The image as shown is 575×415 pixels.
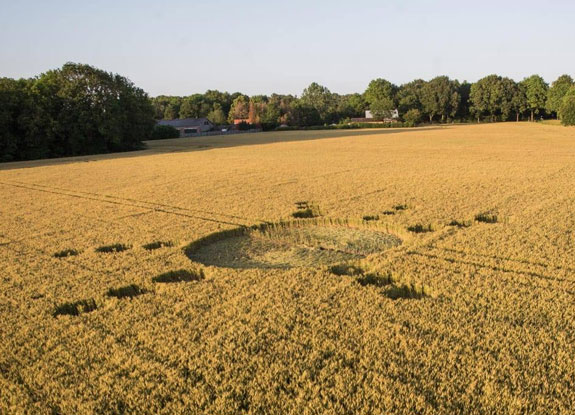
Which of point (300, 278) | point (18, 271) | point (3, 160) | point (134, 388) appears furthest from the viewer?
point (3, 160)

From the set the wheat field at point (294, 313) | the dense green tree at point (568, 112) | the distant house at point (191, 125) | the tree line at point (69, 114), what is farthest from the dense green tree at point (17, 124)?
the dense green tree at point (568, 112)

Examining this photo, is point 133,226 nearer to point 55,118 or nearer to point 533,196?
point 533,196

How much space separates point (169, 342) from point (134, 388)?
2.55ft

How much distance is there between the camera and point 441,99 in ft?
397

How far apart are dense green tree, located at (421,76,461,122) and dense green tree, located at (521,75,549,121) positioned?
17.0 meters

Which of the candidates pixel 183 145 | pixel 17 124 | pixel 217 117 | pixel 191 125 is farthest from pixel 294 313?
pixel 217 117

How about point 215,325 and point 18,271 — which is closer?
point 215,325

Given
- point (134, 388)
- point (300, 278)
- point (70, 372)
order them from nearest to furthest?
point (134, 388) → point (70, 372) → point (300, 278)

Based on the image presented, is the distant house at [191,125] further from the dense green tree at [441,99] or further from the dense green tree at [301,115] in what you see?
the dense green tree at [441,99]

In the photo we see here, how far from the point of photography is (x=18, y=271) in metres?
7.00

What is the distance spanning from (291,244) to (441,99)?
12357 cm

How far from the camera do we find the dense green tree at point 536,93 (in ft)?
373

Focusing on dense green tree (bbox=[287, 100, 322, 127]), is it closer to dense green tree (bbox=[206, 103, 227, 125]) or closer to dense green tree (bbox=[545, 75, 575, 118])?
dense green tree (bbox=[206, 103, 227, 125])

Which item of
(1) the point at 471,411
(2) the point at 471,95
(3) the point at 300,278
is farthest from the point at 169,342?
(2) the point at 471,95
